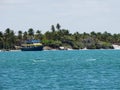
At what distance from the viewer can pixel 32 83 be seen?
7319cm

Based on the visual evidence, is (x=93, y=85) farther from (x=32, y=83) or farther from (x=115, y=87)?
(x=32, y=83)

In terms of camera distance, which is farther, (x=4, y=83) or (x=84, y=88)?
(x=4, y=83)

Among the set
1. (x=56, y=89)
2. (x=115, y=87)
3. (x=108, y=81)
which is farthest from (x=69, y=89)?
(x=108, y=81)

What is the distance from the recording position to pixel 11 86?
6869cm

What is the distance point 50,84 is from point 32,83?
11.3 ft

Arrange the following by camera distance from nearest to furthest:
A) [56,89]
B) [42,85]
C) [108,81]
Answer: [56,89] → [42,85] → [108,81]

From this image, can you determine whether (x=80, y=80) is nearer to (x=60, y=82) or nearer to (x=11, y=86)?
(x=60, y=82)

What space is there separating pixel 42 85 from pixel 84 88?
670 cm

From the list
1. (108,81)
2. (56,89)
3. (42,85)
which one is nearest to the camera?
(56,89)

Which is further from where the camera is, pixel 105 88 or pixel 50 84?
pixel 50 84

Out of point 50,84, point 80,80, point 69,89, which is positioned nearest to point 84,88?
point 69,89

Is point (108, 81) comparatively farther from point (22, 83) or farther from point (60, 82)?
point (22, 83)

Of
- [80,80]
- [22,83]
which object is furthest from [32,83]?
[80,80]

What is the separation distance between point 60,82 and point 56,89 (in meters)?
9.39
